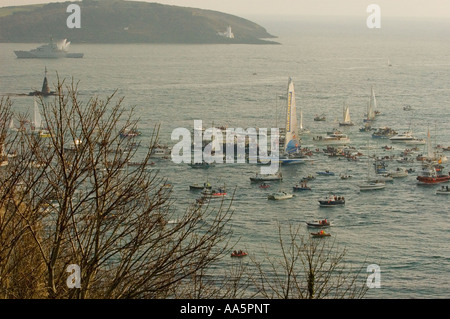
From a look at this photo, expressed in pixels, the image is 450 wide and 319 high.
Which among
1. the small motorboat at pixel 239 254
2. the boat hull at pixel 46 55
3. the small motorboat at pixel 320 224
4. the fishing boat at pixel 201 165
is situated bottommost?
the small motorboat at pixel 239 254

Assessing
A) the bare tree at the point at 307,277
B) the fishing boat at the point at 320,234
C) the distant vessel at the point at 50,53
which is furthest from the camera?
the distant vessel at the point at 50,53

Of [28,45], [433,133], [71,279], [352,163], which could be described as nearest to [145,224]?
[71,279]

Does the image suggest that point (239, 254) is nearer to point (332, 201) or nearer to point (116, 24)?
point (332, 201)

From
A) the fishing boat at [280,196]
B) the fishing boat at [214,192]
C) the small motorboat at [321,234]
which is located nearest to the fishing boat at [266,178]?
the fishing boat at [280,196]

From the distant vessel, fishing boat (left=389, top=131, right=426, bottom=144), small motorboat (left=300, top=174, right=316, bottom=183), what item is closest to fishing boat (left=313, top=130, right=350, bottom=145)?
fishing boat (left=389, top=131, right=426, bottom=144)

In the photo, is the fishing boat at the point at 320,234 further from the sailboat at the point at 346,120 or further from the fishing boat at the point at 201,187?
the sailboat at the point at 346,120

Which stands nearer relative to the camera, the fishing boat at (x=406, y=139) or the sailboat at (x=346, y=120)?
the fishing boat at (x=406, y=139)
